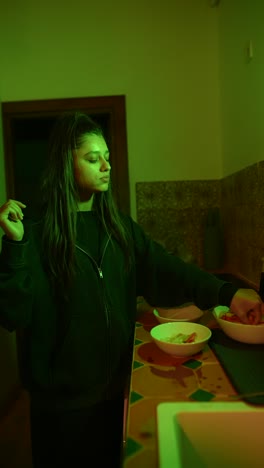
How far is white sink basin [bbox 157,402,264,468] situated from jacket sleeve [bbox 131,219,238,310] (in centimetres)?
40

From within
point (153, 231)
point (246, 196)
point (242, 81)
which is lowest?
point (153, 231)

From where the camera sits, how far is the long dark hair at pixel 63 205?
3.07 ft

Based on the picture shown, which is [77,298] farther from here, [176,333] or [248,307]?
[248,307]

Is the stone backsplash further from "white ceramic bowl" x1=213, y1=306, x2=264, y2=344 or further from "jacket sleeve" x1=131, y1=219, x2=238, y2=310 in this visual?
"white ceramic bowl" x1=213, y1=306, x2=264, y2=344

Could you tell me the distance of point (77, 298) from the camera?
941 mm

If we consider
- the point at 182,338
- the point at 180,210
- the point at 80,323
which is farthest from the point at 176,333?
the point at 180,210

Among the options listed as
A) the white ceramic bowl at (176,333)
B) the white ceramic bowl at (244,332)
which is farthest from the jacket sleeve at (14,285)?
the white ceramic bowl at (244,332)

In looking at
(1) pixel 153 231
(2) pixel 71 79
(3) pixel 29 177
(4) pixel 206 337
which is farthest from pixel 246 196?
(3) pixel 29 177

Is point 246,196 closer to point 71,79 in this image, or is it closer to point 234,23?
point 234,23

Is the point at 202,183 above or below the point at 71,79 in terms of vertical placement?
below

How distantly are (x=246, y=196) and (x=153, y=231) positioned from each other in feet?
2.21

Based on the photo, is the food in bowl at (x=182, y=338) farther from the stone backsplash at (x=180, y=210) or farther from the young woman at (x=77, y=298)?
the stone backsplash at (x=180, y=210)

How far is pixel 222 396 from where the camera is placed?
0.67 metres

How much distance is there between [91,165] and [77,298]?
15.4 inches
